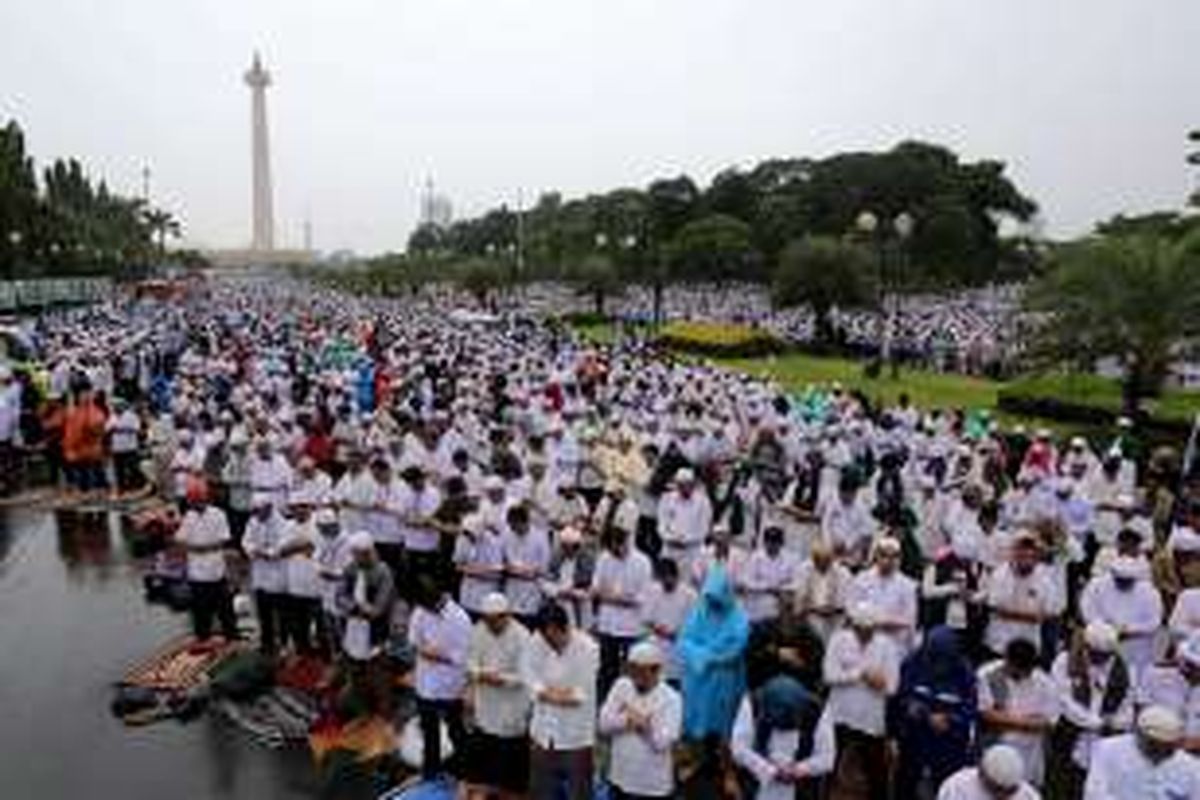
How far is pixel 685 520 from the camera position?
12133 mm

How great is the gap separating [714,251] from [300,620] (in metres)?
59.5

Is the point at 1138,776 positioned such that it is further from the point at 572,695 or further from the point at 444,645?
the point at 444,645

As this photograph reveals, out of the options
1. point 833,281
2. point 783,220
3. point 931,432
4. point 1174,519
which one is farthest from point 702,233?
point 1174,519

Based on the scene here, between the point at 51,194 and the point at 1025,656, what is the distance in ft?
229

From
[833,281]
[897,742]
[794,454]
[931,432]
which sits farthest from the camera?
[833,281]

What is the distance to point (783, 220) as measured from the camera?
3044 inches

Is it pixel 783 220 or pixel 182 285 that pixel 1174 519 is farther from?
pixel 182 285

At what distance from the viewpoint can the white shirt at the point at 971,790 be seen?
6406 millimetres

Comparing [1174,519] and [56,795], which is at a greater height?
[1174,519]

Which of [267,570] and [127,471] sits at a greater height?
[267,570]

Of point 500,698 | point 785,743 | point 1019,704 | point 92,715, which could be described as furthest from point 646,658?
point 92,715

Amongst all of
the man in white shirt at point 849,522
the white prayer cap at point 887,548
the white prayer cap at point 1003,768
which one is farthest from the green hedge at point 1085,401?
the white prayer cap at point 1003,768

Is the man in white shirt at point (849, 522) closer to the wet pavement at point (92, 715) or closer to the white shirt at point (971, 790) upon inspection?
the wet pavement at point (92, 715)

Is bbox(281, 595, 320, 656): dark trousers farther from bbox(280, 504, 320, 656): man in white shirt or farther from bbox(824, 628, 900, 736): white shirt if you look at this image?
bbox(824, 628, 900, 736): white shirt
